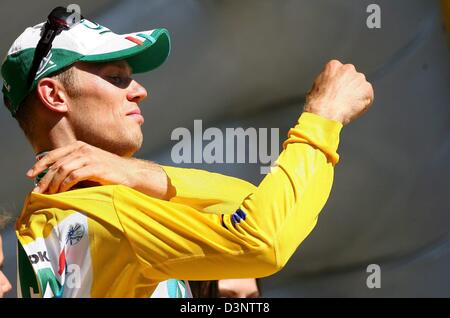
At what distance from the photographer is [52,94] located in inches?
Result: 90.8

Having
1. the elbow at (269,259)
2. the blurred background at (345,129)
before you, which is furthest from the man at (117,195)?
the blurred background at (345,129)

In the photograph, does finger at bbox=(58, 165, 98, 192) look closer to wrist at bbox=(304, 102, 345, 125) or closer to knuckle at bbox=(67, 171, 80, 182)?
knuckle at bbox=(67, 171, 80, 182)

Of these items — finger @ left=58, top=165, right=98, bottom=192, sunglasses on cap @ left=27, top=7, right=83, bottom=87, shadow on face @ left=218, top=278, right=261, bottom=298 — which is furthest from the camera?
shadow on face @ left=218, top=278, right=261, bottom=298

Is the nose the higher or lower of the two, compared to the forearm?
higher

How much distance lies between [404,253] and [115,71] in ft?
4.67

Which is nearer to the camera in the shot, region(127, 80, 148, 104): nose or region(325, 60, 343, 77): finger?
region(325, 60, 343, 77): finger

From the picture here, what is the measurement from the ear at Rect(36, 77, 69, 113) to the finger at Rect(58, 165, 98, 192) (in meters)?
0.22

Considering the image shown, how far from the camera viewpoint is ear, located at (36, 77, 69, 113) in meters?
2.30

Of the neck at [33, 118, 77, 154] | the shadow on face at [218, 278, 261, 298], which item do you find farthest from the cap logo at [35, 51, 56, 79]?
the shadow on face at [218, 278, 261, 298]

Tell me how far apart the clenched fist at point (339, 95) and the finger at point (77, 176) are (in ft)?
1.56

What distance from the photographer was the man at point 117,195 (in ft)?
6.67

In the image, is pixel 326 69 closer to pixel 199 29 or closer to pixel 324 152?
pixel 324 152
